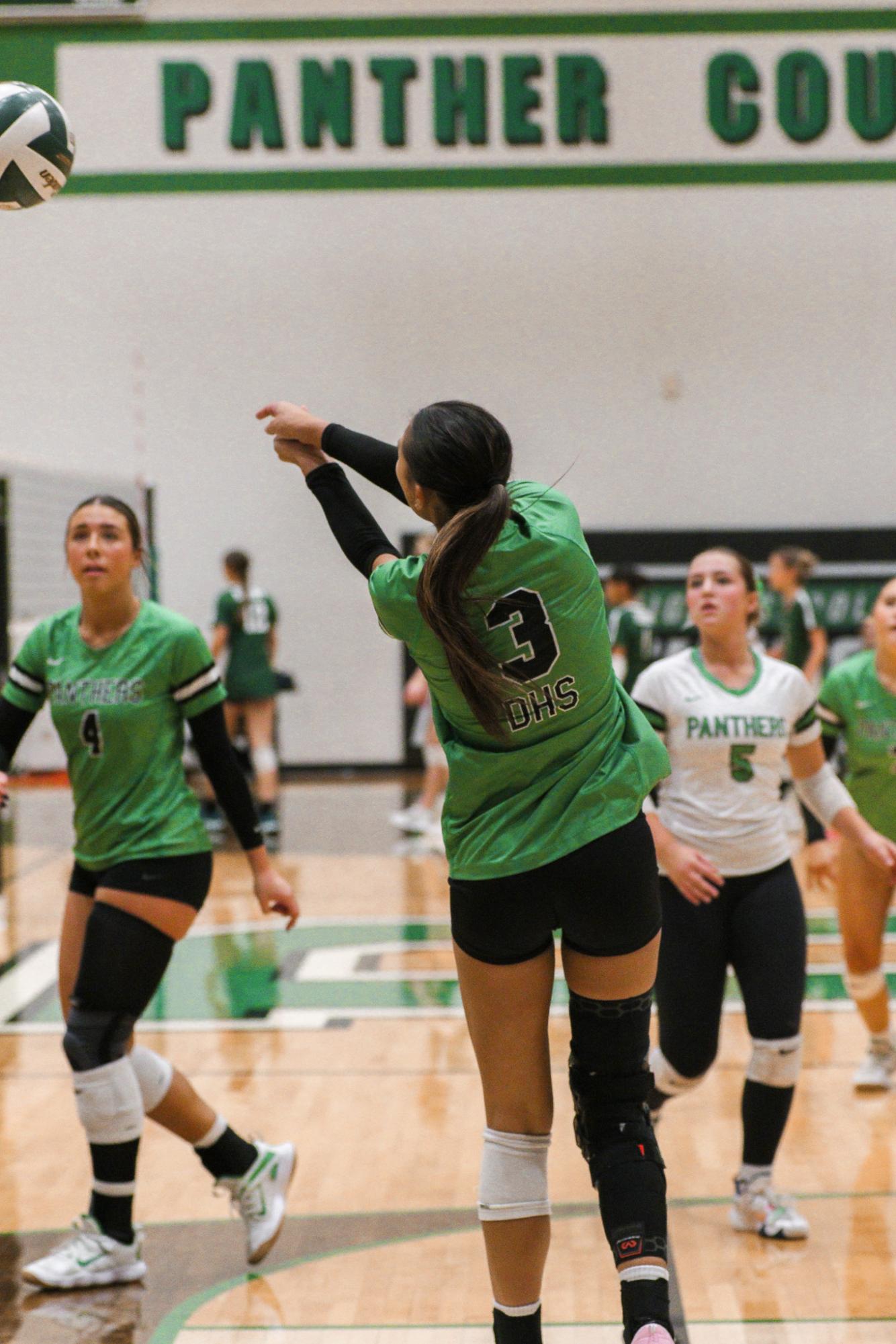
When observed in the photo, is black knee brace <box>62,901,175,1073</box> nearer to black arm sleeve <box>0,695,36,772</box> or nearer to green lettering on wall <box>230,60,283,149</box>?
black arm sleeve <box>0,695,36,772</box>

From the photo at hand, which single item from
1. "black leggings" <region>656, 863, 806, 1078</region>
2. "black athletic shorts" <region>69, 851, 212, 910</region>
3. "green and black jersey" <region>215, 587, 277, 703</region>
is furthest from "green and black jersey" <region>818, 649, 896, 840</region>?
"green and black jersey" <region>215, 587, 277, 703</region>

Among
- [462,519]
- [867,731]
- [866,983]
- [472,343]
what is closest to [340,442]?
[462,519]

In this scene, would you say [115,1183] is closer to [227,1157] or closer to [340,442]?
[227,1157]

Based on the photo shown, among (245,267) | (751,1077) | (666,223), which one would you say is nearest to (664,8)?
(666,223)

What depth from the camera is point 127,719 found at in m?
3.64

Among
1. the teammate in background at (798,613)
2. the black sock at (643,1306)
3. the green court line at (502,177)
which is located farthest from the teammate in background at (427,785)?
the black sock at (643,1306)

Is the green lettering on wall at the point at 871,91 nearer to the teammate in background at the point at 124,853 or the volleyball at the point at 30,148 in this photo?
the volleyball at the point at 30,148

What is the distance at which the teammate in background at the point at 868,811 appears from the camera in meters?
5.04

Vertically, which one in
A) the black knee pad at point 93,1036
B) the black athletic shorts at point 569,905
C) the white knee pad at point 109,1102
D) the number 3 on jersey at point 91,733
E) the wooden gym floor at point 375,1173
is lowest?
the wooden gym floor at point 375,1173

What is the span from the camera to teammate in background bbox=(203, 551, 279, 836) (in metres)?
10.5

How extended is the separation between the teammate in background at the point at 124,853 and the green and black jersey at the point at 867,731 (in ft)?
7.39

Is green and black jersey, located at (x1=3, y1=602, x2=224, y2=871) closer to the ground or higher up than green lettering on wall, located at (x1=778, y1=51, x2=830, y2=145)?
closer to the ground

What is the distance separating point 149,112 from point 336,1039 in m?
10.4

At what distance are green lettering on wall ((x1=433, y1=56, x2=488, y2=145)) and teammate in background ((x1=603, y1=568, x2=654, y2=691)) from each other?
5720 mm
